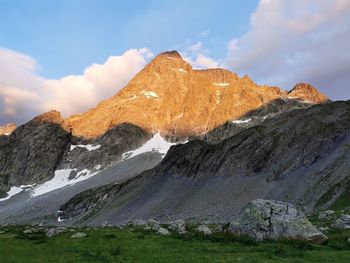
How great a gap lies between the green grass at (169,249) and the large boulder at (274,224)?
1516mm

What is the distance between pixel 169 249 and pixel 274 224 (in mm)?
9001

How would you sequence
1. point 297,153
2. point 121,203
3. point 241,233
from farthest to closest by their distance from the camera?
point 121,203, point 297,153, point 241,233

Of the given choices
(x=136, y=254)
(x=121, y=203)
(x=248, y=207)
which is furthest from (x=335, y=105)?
(x=136, y=254)

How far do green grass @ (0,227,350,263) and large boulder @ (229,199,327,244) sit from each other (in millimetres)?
1516

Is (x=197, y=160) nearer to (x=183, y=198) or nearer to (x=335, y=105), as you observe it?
(x=183, y=198)

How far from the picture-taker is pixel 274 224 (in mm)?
34469

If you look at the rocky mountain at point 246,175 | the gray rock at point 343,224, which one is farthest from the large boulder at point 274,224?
the rocky mountain at point 246,175

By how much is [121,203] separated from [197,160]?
1291 inches

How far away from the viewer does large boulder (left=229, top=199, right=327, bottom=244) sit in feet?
109

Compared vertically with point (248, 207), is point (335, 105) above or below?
above

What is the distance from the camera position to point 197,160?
546 feet

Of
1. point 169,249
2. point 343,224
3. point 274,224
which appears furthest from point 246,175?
point 169,249

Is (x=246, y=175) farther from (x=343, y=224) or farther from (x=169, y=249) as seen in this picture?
(x=169, y=249)

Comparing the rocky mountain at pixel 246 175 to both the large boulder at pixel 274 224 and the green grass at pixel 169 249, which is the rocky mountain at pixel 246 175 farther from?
the green grass at pixel 169 249
